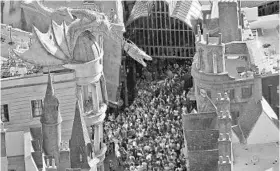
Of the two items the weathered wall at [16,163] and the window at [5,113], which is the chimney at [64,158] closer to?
the weathered wall at [16,163]

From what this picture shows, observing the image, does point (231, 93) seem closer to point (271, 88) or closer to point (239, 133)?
point (271, 88)

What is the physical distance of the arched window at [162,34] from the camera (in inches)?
4080

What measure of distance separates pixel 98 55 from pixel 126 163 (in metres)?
7.24

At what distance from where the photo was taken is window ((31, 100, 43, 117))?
266 ft

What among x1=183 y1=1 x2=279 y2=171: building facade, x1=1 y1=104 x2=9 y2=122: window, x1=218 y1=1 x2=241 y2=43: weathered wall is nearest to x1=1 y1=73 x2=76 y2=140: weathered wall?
x1=1 y1=104 x2=9 y2=122: window

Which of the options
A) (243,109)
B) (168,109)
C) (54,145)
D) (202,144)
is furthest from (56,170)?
(168,109)

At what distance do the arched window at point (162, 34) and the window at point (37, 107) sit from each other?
2389cm

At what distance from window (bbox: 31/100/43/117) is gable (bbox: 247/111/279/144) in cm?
1233

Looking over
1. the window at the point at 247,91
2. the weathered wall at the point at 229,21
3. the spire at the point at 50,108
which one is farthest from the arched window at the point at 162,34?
the spire at the point at 50,108

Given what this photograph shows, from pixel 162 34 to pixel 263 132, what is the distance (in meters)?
27.8

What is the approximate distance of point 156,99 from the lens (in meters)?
93.3

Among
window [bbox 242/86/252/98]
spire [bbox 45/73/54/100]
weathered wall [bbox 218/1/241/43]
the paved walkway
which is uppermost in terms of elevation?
weathered wall [bbox 218/1/241/43]

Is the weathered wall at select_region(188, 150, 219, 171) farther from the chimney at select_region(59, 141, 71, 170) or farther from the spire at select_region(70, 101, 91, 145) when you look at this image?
the chimney at select_region(59, 141, 71, 170)

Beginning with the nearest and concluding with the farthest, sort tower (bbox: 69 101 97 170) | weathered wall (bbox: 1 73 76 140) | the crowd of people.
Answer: tower (bbox: 69 101 97 170) < weathered wall (bbox: 1 73 76 140) < the crowd of people
